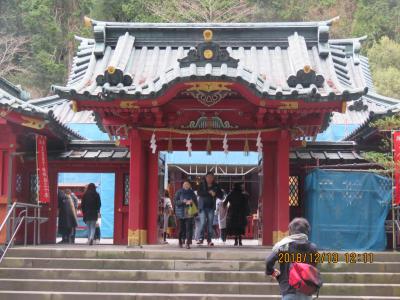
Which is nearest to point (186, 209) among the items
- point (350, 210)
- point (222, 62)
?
point (222, 62)

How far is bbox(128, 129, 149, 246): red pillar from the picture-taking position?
13.5 meters

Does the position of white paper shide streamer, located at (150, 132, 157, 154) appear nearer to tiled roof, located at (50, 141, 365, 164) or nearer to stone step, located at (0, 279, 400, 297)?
tiled roof, located at (50, 141, 365, 164)

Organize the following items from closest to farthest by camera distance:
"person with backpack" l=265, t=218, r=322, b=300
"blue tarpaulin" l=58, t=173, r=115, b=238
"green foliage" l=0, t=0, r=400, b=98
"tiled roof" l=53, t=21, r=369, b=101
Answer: "person with backpack" l=265, t=218, r=322, b=300, "tiled roof" l=53, t=21, r=369, b=101, "blue tarpaulin" l=58, t=173, r=115, b=238, "green foliage" l=0, t=0, r=400, b=98

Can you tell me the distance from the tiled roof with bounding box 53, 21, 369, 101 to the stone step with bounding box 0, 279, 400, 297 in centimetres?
375

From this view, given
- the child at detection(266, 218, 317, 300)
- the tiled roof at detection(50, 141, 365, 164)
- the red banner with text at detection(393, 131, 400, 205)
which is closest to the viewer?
the child at detection(266, 218, 317, 300)

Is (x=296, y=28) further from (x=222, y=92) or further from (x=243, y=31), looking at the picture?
(x=222, y=92)

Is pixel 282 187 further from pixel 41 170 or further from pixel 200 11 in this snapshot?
pixel 200 11

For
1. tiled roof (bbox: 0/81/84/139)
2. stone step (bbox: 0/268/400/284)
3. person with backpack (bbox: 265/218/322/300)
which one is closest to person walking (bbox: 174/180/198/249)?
stone step (bbox: 0/268/400/284)

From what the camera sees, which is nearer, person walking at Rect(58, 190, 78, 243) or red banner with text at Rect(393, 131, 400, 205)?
red banner with text at Rect(393, 131, 400, 205)

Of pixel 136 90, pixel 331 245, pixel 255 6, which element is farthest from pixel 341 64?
pixel 255 6

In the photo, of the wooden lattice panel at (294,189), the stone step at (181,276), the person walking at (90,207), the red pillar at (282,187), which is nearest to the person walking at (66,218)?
the person walking at (90,207)

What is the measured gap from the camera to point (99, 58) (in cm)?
1562

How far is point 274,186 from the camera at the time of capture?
49.0 ft

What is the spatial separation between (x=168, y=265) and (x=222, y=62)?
4.16 meters
